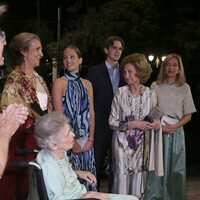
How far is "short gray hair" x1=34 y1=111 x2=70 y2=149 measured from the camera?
3061 mm

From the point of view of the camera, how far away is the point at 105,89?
4.89 meters

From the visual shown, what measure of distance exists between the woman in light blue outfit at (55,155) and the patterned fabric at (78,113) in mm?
1275

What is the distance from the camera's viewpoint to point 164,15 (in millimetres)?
13703

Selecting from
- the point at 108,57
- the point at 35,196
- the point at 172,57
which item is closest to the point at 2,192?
the point at 35,196

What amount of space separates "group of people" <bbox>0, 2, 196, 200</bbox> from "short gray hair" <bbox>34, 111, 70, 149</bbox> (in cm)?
9

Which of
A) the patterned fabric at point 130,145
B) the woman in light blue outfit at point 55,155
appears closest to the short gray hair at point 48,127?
the woman in light blue outfit at point 55,155

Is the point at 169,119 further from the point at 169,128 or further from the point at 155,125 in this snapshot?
the point at 155,125

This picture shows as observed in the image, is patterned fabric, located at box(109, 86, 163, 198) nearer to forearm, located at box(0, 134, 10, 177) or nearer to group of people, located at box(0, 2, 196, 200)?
group of people, located at box(0, 2, 196, 200)

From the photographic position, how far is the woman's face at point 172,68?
491 cm

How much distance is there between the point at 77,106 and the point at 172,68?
1107 mm

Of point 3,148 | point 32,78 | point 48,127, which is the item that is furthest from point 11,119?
point 32,78

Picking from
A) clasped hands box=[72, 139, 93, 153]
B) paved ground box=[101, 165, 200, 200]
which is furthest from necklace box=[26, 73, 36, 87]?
paved ground box=[101, 165, 200, 200]

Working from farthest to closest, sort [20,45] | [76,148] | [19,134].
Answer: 1. [76,148]
2. [20,45]
3. [19,134]

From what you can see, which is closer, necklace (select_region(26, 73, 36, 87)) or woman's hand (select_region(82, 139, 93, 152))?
necklace (select_region(26, 73, 36, 87))
